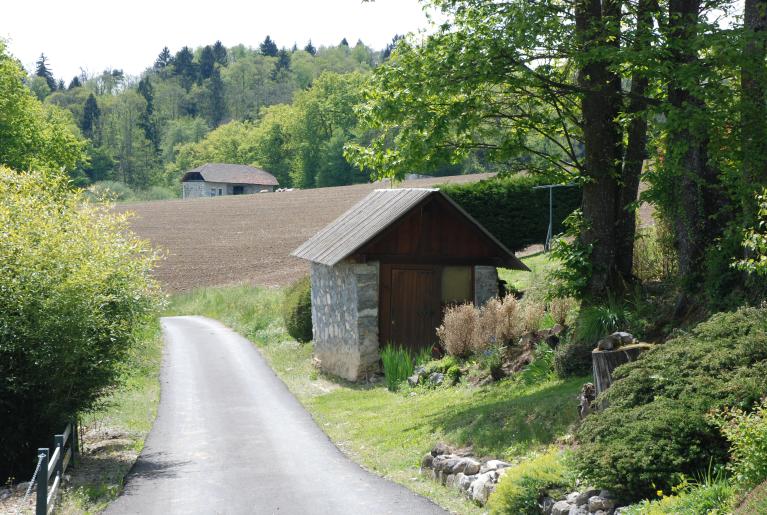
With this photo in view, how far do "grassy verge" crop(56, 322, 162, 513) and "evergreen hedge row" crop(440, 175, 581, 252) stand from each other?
1220 cm

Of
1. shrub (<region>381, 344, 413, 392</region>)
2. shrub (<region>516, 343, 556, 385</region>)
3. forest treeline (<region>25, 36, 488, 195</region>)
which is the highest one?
forest treeline (<region>25, 36, 488, 195</region>)

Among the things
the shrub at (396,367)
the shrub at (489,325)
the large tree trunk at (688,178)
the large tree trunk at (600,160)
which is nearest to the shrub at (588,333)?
the large tree trunk at (688,178)

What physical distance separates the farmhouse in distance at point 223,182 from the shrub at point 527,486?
96206 mm

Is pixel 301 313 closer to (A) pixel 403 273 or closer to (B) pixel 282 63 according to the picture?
(A) pixel 403 273

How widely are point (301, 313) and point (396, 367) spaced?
25.0ft

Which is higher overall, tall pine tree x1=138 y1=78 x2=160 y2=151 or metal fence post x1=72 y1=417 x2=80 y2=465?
tall pine tree x1=138 y1=78 x2=160 y2=151

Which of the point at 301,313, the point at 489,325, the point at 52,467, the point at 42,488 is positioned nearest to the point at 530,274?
the point at 301,313

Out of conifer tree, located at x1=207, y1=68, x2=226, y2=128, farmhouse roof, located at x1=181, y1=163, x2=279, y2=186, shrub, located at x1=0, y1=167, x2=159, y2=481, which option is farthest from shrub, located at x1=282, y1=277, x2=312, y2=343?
conifer tree, located at x1=207, y1=68, x2=226, y2=128

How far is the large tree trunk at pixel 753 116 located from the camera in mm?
11461

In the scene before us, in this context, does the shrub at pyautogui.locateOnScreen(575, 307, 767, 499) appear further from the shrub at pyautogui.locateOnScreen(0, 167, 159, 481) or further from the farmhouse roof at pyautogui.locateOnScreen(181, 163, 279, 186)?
the farmhouse roof at pyautogui.locateOnScreen(181, 163, 279, 186)

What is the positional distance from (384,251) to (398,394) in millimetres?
4118

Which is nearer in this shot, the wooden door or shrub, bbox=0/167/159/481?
shrub, bbox=0/167/159/481

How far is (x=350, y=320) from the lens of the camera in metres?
20.8

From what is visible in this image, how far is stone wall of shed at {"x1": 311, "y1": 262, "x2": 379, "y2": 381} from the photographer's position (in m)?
20.4
